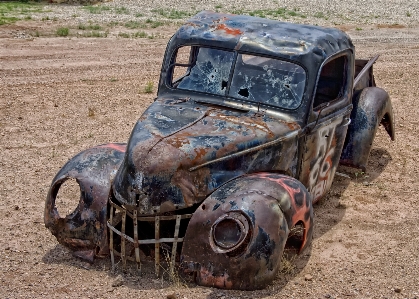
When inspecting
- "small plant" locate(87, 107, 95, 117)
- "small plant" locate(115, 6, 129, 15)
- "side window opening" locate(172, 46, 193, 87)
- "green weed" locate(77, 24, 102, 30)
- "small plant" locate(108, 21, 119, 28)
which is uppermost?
"side window opening" locate(172, 46, 193, 87)

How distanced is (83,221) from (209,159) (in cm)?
130

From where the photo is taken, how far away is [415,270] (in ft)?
20.3

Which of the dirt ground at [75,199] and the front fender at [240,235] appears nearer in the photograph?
the front fender at [240,235]

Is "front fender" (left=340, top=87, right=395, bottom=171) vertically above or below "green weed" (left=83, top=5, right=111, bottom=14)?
above

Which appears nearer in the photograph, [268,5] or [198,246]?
[198,246]

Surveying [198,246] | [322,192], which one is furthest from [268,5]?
[198,246]

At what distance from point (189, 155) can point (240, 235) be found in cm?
75

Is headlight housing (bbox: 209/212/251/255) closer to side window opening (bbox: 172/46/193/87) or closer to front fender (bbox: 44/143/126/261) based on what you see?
front fender (bbox: 44/143/126/261)

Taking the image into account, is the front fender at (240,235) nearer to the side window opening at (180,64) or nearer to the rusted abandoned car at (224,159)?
the rusted abandoned car at (224,159)

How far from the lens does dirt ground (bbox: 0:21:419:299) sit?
5.79 metres

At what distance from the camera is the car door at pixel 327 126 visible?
6.58m

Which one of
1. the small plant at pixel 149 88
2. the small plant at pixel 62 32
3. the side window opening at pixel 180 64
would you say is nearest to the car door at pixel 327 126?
the side window opening at pixel 180 64

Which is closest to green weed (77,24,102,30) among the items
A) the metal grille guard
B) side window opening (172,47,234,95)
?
side window opening (172,47,234,95)

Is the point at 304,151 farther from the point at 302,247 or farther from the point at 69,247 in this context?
the point at 69,247
